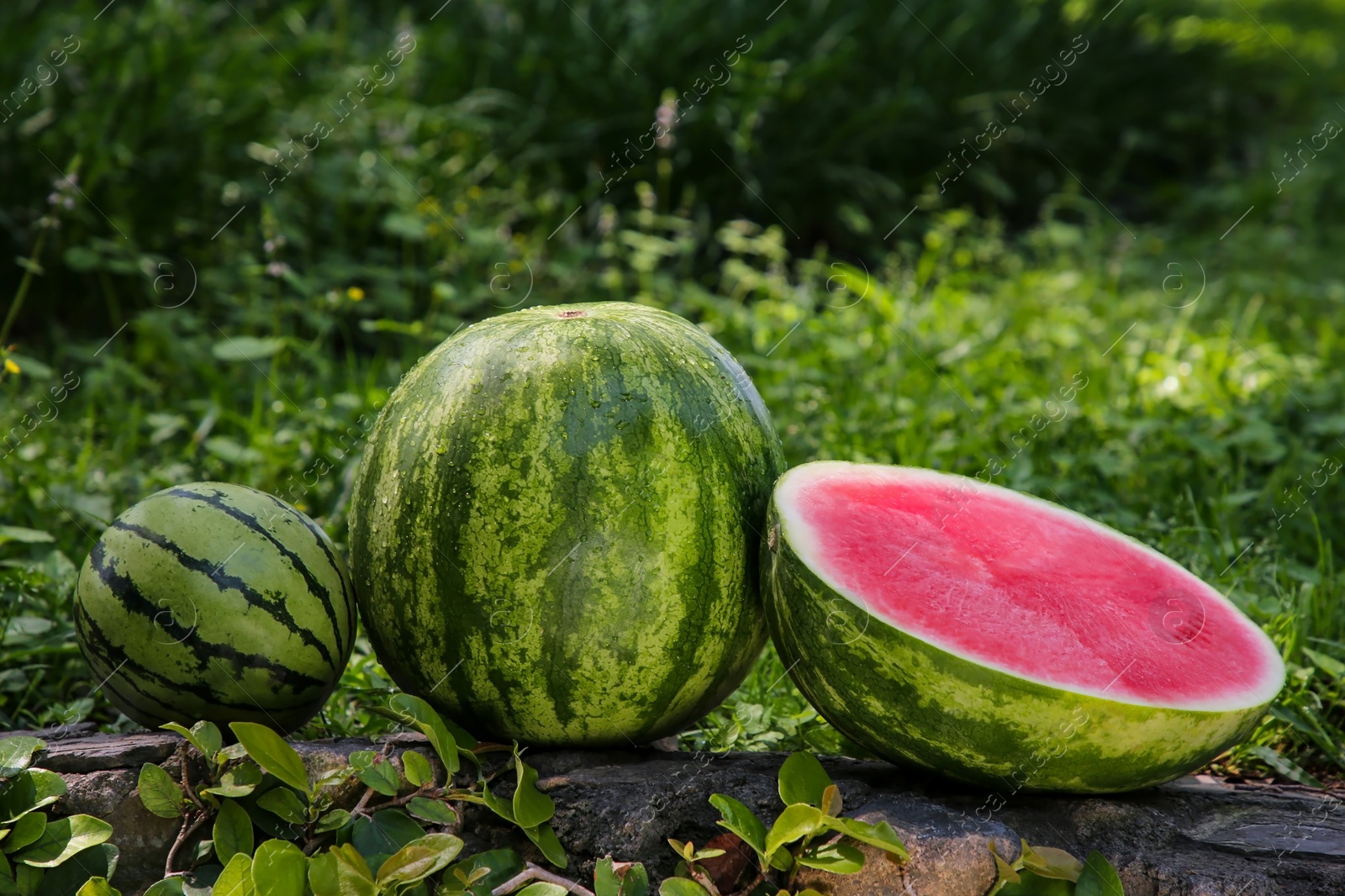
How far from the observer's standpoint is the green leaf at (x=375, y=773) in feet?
5.88

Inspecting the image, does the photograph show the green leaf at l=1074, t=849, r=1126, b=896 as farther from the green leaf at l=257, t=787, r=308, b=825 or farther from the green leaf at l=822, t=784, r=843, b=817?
the green leaf at l=257, t=787, r=308, b=825

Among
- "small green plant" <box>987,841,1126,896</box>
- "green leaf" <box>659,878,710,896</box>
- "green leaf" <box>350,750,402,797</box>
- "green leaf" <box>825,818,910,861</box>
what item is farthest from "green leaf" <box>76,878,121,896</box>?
"small green plant" <box>987,841,1126,896</box>

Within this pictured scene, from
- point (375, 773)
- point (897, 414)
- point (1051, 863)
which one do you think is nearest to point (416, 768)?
point (375, 773)

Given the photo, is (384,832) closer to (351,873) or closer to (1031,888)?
(351,873)

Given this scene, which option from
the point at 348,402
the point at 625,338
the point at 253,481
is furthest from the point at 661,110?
the point at 625,338

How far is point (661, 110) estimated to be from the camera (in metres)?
3.91

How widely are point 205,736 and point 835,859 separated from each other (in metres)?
1.03

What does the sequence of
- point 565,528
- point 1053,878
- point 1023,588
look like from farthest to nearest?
point 1023,588 → point 565,528 → point 1053,878

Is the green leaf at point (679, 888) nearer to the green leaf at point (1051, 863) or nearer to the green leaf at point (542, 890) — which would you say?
the green leaf at point (542, 890)

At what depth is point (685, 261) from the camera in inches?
215

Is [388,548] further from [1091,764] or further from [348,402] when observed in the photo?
[348,402]

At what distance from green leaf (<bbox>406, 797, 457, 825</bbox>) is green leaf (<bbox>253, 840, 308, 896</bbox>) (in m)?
0.21

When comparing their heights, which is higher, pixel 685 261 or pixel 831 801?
pixel 831 801

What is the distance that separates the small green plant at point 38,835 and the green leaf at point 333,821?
32 cm
